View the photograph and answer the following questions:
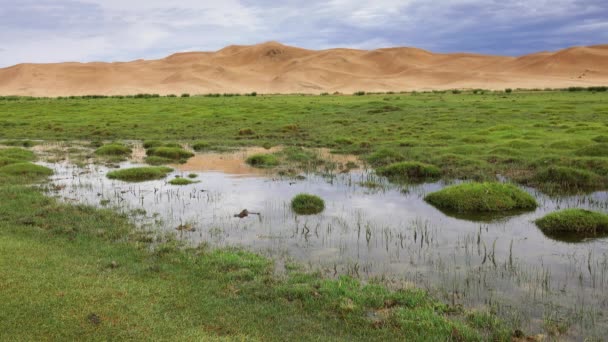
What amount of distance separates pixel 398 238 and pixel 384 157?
636 inches

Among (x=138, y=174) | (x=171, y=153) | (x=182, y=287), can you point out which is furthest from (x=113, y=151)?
(x=182, y=287)

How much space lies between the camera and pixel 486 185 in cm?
2048

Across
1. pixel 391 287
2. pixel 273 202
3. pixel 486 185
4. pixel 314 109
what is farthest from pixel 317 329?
pixel 314 109

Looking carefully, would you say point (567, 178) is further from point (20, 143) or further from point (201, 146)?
point (20, 143)

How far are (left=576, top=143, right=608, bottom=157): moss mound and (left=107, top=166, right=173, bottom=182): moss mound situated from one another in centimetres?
2438

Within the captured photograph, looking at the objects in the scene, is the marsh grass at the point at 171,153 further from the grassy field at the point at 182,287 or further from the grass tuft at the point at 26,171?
the grassy field at the point at 182,287

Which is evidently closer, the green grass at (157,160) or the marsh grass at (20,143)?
the green grass at (157,160)

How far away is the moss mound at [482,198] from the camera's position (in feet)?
63.2

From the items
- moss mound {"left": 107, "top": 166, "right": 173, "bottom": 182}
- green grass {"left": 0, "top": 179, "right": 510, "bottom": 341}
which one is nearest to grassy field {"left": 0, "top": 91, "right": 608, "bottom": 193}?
moss mound {"left": 107, "top": 166, "right": 173, "bottom": 182}

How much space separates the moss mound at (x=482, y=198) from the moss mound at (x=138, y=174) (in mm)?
14880

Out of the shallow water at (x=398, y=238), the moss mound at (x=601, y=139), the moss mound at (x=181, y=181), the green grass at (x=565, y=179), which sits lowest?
the shallow water at (x=398, y=238)

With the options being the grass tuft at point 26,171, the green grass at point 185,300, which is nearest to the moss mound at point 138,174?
the grass tuft at point 26,171

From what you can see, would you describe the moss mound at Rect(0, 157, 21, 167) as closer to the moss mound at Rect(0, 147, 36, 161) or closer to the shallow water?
the moss mound at Rect(0, 147, 36, 161)

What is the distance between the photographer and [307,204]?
19641 millimetres
